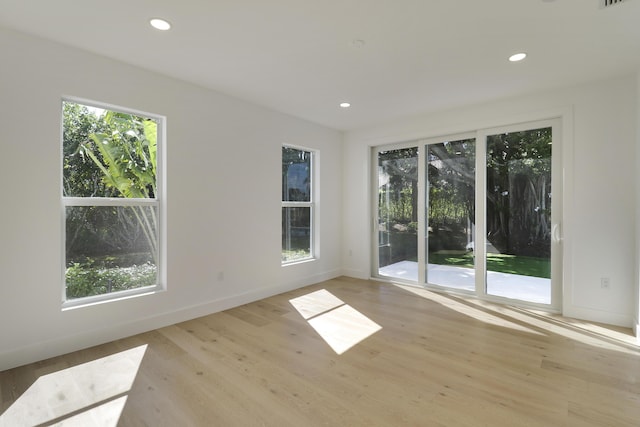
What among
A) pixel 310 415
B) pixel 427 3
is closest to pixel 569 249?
pixel 427 3

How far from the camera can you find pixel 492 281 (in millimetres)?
4242

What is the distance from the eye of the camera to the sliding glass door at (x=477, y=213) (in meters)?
3.83

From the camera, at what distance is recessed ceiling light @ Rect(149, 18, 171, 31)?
7.61ft

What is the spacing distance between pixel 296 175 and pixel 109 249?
2715 mm

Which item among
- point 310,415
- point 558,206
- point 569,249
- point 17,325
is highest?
point 558,206

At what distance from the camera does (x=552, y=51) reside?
2.76 m

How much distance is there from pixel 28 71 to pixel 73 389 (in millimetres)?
2434

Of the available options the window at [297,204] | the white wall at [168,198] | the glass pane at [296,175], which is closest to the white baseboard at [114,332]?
the white wall at [168,198]

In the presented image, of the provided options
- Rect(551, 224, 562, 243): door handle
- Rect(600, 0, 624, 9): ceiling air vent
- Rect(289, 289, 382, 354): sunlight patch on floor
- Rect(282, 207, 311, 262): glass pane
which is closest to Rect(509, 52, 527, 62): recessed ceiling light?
Rect(600, 0, 624, 9): ceiling air vent

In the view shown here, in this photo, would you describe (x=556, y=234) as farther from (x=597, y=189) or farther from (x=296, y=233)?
(x=296, y=233)

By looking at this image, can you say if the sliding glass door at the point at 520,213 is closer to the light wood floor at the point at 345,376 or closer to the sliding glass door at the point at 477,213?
the sliding glass door at the point at 477,213

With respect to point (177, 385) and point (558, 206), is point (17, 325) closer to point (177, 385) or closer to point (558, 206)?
point (177, 385)

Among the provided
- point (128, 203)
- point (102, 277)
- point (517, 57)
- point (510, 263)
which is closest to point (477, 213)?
point (510, 263)

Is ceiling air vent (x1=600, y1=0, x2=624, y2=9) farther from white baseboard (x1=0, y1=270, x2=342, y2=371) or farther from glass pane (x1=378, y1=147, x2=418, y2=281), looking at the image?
white baseboard (x1=0, y1=270, x2=342, y2=371)
